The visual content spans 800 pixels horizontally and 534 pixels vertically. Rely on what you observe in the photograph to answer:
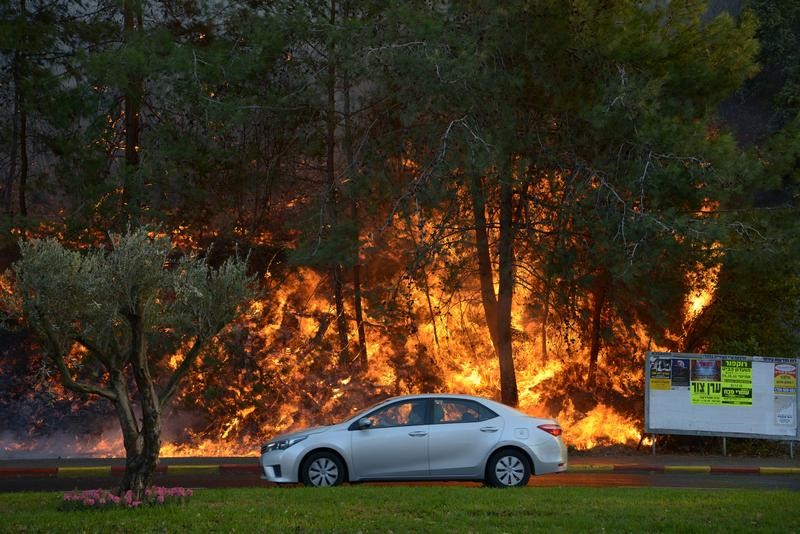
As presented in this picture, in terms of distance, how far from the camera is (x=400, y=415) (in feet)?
46.4

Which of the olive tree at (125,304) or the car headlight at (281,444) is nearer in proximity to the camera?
the olive tree at (125,304)

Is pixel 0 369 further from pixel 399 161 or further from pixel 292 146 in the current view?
pixel 399 161

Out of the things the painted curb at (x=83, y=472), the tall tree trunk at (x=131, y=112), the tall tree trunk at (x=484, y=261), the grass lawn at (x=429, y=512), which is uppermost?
the tall tree trunk at (x=131, y=112)

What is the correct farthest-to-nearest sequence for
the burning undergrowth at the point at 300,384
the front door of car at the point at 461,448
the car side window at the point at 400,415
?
the burning undergrowth at the point at 300,384, the car side window at the point at 400,415, the front door of car at the point at 461,448

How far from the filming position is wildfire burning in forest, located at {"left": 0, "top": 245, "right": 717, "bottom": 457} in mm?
23188

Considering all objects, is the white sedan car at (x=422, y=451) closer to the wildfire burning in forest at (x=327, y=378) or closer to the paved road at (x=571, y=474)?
the paved road at (x=571, y=474)

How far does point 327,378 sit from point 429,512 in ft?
51.7

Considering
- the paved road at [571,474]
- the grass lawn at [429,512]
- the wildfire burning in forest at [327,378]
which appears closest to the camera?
the grass lawn at [429,512]

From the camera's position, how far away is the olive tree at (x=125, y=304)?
10.9m

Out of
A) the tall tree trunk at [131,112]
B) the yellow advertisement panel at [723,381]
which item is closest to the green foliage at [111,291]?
the tall tree trunk at [131,112]

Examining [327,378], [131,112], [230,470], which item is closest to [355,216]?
[327,378]

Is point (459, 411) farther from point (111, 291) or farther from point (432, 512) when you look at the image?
point (111, 291)

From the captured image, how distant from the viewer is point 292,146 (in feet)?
83.8

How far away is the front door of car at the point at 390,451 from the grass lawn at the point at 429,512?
1210 mm
